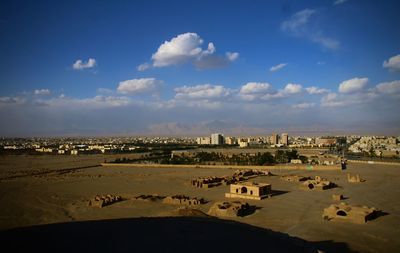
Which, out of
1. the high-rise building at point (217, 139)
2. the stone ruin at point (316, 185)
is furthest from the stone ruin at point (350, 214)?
the high-rise building at point (217, 139)

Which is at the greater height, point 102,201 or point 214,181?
point 214,181

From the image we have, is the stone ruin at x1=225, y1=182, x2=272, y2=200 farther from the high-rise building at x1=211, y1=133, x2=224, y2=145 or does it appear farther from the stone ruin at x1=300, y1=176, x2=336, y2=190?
the high-rise building at x1=211, y1=133, x2=224, y2=145

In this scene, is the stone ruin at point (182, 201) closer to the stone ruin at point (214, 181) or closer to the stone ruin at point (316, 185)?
the stone ruin at point (214, 181)

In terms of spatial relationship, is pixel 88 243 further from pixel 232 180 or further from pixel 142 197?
pixel 232 180

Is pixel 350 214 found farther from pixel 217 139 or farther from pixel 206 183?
pixel 217 139

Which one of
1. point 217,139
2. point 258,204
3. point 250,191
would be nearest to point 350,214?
point 258,204

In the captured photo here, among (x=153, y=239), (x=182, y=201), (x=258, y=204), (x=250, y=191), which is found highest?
(x=153, y=239)

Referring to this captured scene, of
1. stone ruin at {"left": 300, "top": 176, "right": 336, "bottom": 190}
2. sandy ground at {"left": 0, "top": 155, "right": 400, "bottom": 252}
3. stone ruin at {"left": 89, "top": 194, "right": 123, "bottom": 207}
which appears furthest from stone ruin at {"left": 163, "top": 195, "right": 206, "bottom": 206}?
stone ruin at {"left": 300, "top": 176, "right": 336, "bottom": 190}

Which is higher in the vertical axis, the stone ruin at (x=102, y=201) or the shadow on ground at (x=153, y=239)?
the shadow on ground at (x=153, y=239)
